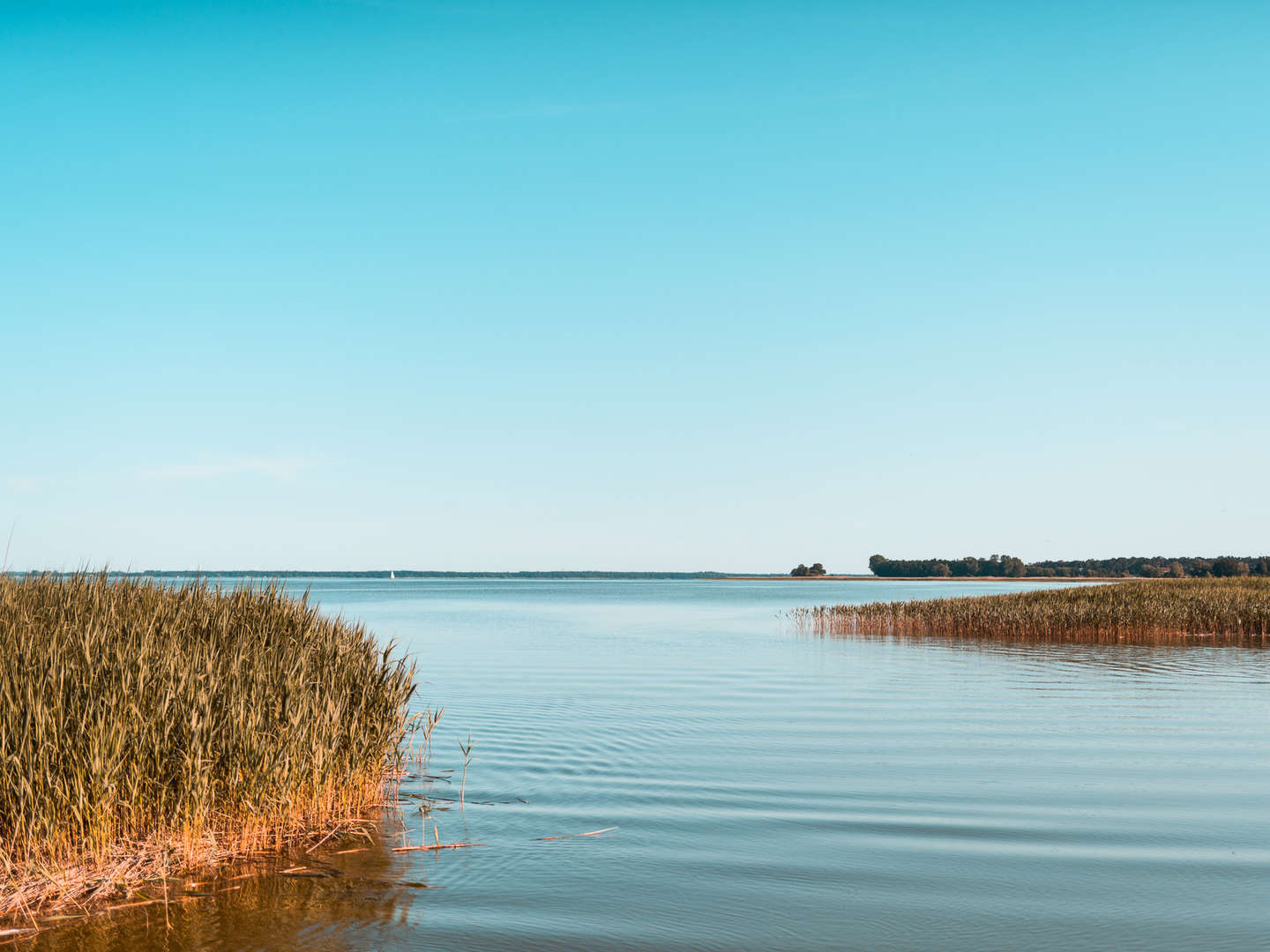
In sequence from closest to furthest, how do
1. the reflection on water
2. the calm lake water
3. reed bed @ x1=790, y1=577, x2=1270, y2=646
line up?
the reflection on water
the calm lake water
reed bed @ x1=790, y1=577, x2=1270, y2=646

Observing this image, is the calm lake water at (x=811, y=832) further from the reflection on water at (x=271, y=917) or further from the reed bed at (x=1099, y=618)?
the reed bed at (x=1099, y=618)

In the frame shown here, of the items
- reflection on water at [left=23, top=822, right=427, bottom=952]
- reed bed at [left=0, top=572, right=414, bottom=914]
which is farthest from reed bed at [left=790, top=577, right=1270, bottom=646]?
reflection on water at [left=23, top=822, right=427, bottom=952]

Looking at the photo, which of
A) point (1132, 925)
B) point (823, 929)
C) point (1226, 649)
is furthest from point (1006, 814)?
point (1226, 649)

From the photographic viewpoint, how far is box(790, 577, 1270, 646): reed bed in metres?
38.1

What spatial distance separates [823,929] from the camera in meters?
7.75

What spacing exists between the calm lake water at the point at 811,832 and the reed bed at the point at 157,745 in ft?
2.31

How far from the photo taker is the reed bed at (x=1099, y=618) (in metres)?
38.1

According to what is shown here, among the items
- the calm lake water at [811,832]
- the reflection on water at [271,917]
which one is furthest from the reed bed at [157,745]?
the calm lake water at [811,832]

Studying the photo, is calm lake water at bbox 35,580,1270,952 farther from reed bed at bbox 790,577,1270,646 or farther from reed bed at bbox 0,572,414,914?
reed bed at bbox 790,577,1270,646

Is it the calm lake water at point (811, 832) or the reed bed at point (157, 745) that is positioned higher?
the reed bed at point (157, 745)

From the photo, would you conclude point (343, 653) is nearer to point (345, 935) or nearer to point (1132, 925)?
point (345, 935)

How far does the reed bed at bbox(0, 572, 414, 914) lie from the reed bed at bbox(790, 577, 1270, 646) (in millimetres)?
33592

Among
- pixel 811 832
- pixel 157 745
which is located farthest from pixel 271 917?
pixel 811 832

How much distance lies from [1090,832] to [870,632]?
33.5m
